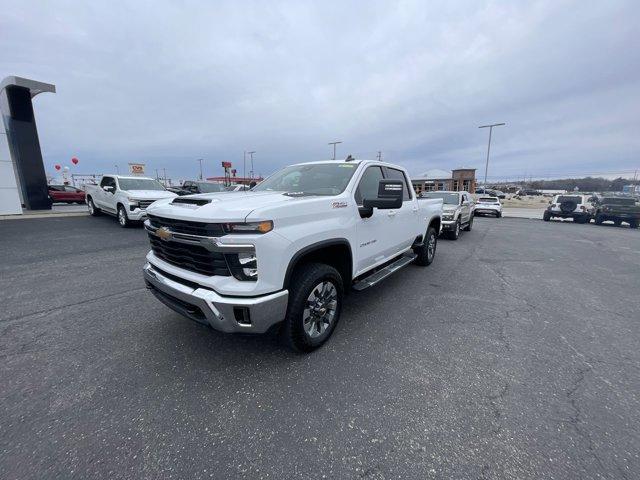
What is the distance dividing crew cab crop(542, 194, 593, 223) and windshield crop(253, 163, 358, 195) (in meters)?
19.4

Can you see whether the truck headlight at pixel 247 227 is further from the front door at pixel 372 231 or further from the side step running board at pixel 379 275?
the side step running board at pixel 379 275

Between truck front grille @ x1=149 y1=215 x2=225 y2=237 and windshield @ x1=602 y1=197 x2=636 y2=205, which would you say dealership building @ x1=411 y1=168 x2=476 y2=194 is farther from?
truck front grille @ x1=149 y1=215 x2=225 y2=237

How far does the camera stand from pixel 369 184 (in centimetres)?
379

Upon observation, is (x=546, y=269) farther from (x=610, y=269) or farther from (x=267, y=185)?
(x=267, y=185)

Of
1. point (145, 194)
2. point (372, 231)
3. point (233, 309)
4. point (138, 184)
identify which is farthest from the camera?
point (138, 184)

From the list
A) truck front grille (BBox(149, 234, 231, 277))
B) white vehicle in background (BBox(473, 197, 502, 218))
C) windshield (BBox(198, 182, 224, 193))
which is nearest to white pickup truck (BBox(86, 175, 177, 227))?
windshield (BBox(198, 182, 224, 193))

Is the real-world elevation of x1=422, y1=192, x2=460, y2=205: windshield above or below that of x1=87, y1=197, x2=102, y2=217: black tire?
above

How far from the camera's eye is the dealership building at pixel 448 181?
54.2 m

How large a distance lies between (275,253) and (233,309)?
54 centimetres

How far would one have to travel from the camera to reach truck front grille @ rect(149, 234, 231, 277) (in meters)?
2.35

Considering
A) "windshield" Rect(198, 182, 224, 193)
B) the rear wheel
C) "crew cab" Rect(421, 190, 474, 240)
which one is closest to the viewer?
"crew cab" Rect(421, 190, 474, 240)

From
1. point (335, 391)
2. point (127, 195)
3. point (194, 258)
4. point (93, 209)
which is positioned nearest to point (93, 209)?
point (93, 209)

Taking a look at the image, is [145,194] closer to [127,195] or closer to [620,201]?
[127,195]

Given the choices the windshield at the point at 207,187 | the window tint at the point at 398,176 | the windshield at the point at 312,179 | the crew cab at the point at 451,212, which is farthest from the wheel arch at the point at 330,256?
the windshield at the point at 207,187
